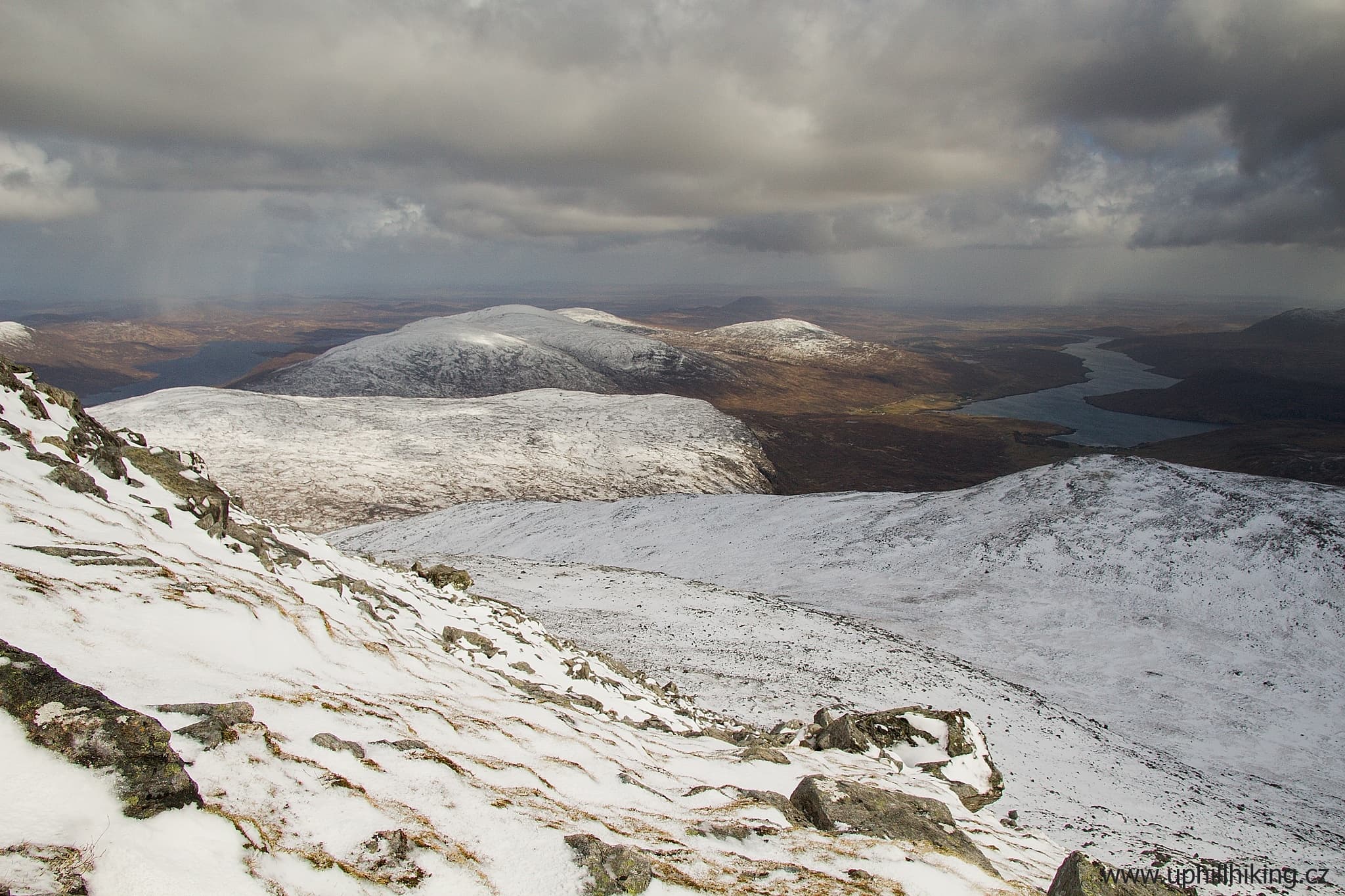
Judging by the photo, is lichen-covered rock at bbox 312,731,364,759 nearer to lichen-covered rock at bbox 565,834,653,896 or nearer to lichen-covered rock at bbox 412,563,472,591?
lichen-covered rock at bbox 565,834,653,896

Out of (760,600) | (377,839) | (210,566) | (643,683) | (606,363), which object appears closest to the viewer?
(377,839)

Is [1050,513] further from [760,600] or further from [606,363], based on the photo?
[606,363]

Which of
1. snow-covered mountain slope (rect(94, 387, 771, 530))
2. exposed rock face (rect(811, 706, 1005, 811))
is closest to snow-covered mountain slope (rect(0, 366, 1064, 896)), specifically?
exposed rock face (rect(811, 706, 1005, 811))

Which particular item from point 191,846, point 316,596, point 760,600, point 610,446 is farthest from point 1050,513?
point 610,446

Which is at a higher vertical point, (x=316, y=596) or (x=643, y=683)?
(x=316, y=596)

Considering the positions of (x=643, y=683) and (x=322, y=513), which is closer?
(x=643, y=683)

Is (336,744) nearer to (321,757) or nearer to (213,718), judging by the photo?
(321,757)

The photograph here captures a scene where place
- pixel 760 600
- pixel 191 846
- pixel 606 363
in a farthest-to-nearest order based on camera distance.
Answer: pixel 606 363
pixel 760 600
pixel 191 846
